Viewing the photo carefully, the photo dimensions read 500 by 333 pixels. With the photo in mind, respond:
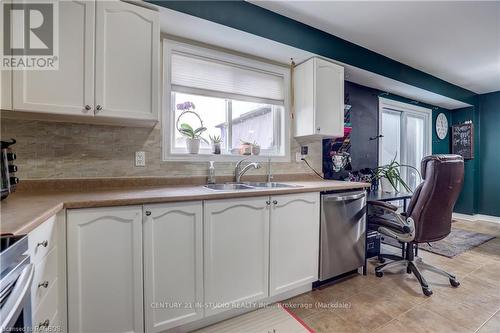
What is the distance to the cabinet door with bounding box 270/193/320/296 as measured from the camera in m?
1.76

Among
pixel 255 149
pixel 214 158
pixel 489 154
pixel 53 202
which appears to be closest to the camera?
pixel 53 202

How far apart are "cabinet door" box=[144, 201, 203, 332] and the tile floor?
2.80ft

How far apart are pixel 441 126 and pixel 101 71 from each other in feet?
18.7

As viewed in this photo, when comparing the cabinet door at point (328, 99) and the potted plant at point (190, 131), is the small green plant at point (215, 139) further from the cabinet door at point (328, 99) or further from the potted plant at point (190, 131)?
the cabinet door at point (328, 99)

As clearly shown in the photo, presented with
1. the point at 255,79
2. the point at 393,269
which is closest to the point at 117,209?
the point at 255,79

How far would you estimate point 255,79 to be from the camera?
2443mm

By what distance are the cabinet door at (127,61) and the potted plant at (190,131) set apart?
461 mm

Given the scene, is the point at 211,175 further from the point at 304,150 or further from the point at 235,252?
the point at 304,150

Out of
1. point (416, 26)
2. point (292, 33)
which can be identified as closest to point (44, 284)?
point (292, 33)

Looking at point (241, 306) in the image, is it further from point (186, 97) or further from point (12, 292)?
point (186, 97)

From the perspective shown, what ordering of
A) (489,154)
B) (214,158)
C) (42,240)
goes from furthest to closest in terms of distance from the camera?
(489,154), (214,158), (42,240)

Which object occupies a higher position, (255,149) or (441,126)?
(441,126)

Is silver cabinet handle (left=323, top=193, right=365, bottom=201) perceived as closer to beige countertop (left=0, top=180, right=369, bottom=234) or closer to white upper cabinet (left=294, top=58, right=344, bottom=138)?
beige countertop (left=0, top=180, right=369, bottom=234)

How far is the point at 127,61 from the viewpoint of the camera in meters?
1.53
